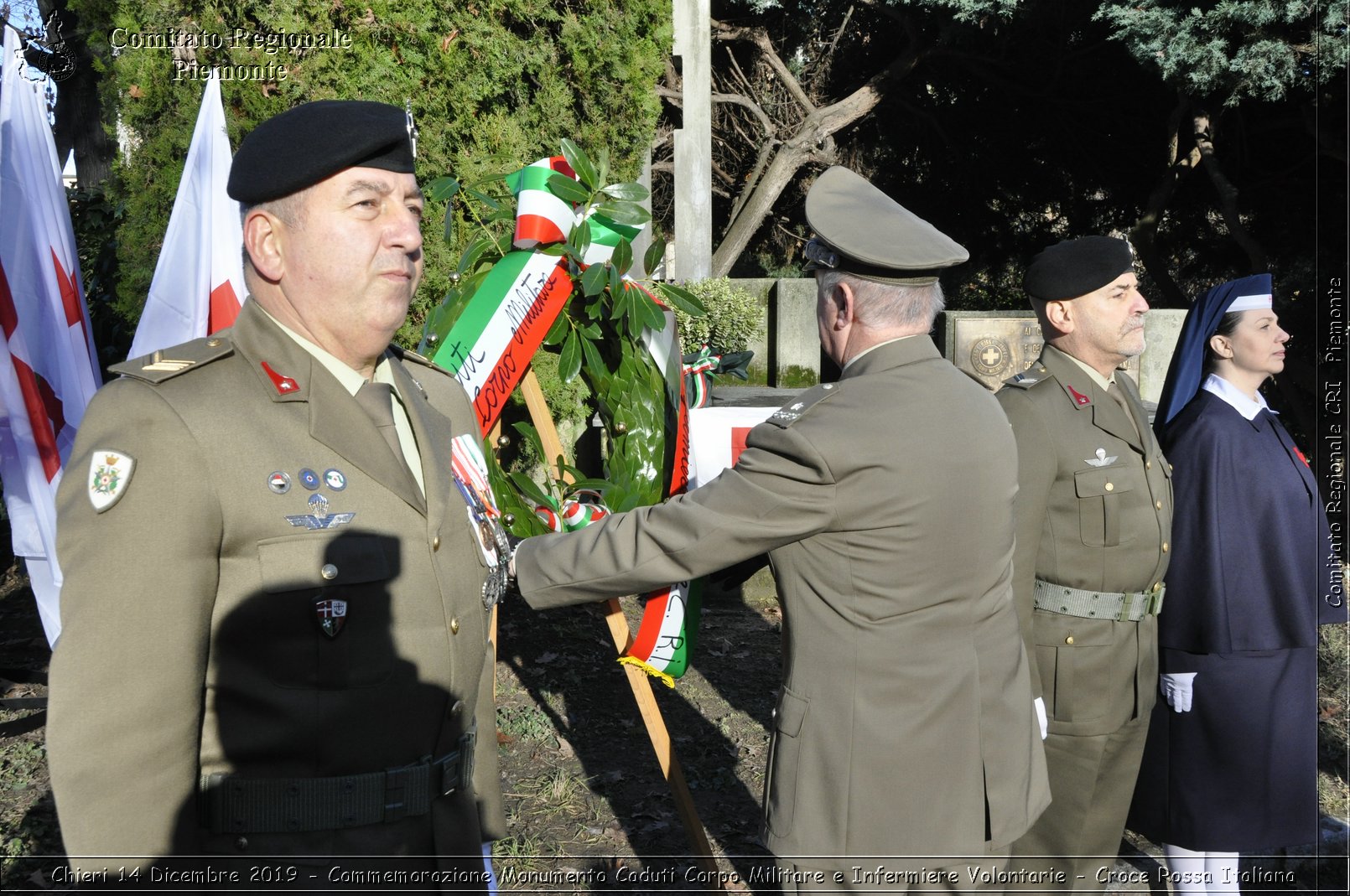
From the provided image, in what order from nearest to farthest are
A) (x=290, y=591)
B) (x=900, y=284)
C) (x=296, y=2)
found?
(x=290, y=591) < (x=900, y=284) < (x=296, y=2)

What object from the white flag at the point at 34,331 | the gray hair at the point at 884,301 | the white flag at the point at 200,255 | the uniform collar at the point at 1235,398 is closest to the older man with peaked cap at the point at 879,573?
the gray hair at the point at 884,301

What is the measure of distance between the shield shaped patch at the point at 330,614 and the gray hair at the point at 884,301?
1.46m

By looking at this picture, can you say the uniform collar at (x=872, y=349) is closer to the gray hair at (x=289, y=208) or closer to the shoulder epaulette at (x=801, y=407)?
the shoulder epaulette at (x=801, y=407)

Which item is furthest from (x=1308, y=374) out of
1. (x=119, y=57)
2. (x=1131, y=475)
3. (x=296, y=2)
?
(x=119, y=57)

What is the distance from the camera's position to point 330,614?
65.2 inches

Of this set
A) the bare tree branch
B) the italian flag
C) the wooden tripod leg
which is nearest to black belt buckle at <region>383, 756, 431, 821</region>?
the italian flag

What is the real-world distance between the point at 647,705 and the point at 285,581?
6.86ft

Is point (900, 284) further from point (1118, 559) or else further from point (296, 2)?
point (296, 2)

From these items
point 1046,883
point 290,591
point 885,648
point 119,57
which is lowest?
point 1046,883

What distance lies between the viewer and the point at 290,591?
1625mm

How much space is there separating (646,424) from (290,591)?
6.32 feet

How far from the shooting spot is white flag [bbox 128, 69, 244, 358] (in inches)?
146

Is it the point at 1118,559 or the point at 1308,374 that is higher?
the point at 1308,374

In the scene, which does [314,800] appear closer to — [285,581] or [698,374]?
[285,581]
